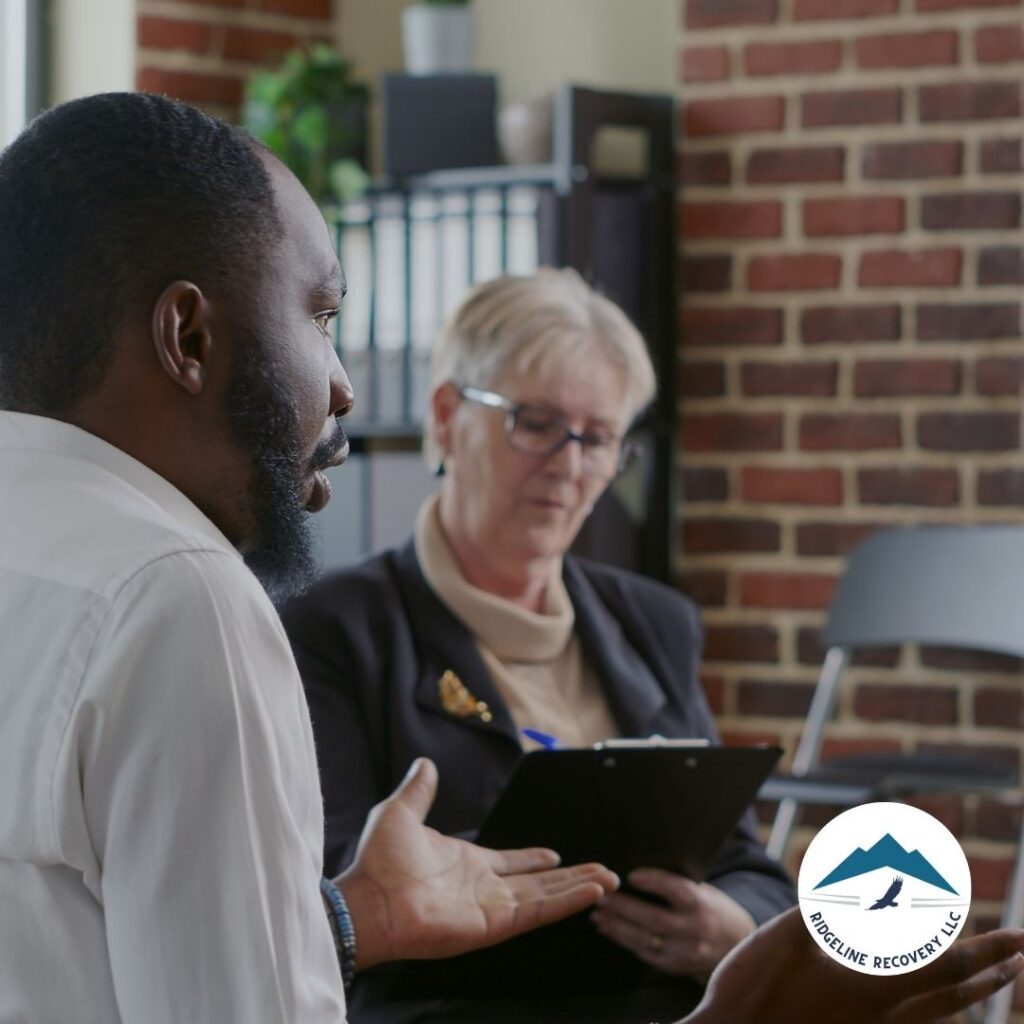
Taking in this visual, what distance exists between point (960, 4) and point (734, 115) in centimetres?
41

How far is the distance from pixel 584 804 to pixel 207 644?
74 centimetres

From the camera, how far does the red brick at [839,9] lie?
111 inches

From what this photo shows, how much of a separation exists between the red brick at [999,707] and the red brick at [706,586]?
18.3 inches

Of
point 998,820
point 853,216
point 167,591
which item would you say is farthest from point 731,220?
point 167,591

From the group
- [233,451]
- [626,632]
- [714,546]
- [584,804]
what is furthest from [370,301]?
[233,451]

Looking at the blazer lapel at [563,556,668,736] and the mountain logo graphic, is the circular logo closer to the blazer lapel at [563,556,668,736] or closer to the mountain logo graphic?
the mountain logo graphic

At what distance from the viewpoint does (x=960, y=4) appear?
2773mm

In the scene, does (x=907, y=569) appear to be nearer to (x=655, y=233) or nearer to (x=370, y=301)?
(x=655, y=233)

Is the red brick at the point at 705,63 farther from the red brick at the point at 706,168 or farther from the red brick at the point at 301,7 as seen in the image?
the red brick at the point at 301,7

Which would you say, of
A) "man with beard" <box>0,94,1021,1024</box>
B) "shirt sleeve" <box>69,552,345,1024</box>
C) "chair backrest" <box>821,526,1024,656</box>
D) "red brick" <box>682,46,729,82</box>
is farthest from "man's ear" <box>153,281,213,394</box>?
"red brick" <box>682,46,729,82</box>

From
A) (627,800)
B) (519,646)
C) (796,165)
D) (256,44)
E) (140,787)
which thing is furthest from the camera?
(256,44)

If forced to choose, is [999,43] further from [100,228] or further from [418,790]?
[100,228]

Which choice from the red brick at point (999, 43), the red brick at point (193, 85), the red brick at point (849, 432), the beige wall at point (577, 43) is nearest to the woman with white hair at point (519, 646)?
the red brick at point (849, 432)

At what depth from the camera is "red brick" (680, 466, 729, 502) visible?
296 cm
